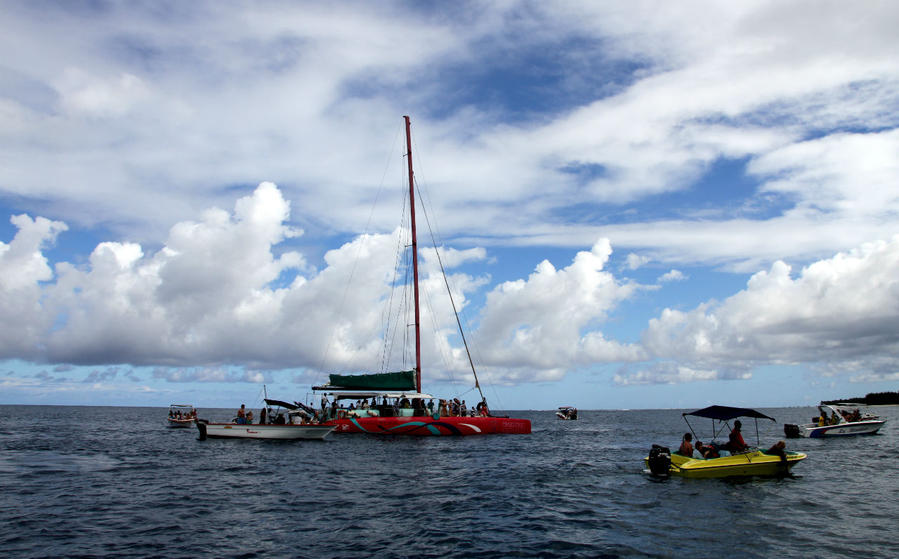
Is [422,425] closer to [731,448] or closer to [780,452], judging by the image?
[731,448]

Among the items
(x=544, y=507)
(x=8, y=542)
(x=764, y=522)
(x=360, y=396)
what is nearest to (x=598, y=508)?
(x=544, y=507)

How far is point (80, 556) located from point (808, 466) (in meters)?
31.6

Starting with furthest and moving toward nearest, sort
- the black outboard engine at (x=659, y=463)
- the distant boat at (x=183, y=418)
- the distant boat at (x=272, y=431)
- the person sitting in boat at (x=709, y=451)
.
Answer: the distant boat at (x=183, y=418), the distant boat at (x=272, y=431), the person sitting in boat at (x=709, y=451), the black outboard engine at (x=659, y=463)

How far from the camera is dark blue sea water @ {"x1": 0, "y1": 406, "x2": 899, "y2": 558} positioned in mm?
14562

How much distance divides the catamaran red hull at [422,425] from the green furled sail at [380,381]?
2.45 m

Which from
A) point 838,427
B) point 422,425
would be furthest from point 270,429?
point 838,427

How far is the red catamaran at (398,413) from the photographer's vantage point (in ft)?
146

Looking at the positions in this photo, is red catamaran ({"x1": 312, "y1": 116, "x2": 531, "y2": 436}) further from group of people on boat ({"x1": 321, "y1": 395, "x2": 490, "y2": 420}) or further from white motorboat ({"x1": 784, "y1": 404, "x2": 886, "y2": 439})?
white motorboat ({"x1": 784, "y1": 404, "x2": 886, "y2": 439})

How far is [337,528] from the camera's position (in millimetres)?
16250

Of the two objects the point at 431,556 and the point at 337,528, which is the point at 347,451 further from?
the point at 431,556

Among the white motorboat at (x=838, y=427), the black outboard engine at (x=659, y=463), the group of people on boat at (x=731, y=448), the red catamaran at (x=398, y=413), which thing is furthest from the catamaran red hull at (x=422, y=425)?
the white motorboat at (x=838, y=427)

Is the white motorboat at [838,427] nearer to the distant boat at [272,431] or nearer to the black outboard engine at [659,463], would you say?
the black outboard engine at [659,463]

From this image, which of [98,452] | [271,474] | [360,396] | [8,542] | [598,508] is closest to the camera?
[8,542]

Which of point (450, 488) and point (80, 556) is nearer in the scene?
point (80, 556)
